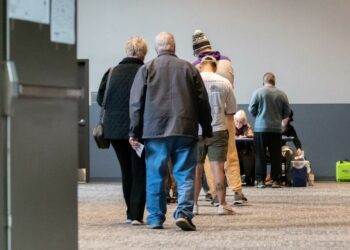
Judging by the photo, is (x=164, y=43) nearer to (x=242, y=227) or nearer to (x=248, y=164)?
(x=242, y=227)

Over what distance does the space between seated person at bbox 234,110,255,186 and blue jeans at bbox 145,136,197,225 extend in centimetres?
621

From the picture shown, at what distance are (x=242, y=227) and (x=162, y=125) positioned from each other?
1.07 m

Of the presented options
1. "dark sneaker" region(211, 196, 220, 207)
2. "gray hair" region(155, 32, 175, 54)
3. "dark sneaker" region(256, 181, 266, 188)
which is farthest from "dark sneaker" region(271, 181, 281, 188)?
"gray hair" region(155, 32, 175, 54)

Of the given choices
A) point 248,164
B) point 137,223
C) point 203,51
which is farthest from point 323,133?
point 137,223

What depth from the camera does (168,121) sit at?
5.68m

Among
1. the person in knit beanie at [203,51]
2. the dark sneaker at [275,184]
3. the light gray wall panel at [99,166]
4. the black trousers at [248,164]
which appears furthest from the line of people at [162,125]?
the light gray wall panel at [99,166]

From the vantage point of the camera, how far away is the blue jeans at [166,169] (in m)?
5.78

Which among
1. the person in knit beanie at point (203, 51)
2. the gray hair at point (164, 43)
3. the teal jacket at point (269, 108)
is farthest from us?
the teal jacket at point (269, 108)

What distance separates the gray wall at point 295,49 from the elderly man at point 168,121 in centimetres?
779

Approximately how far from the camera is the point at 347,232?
577cm

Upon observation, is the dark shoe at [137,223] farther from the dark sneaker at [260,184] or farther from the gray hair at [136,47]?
the dark sneaker at [260,184]

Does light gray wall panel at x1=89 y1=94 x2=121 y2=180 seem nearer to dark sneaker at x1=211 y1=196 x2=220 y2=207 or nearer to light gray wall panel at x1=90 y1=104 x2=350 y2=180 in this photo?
light gray wall panel at x1=90 y1=104 x2=350 y2=180

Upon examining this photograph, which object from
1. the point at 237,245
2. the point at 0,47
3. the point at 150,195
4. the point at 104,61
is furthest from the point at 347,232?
the point at 104,61

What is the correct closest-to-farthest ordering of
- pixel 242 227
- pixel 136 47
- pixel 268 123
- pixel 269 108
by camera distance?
pixel 242 227
pixel 136 47
pixel 269 108
pixel 268 123
